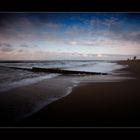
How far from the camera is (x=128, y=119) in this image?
268 cm

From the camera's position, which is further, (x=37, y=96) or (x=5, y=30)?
(x=37, y=96)

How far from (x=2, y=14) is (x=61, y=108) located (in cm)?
170

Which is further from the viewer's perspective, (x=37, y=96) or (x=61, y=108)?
(x=37, y=96)

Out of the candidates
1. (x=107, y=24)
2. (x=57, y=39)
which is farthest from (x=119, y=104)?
(x=57, y=39)

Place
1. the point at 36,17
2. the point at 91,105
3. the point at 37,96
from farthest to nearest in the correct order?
the point at 37,96
the point at 91,105
the point at 36,17

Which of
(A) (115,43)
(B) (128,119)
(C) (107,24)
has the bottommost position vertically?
(B) (128,119)
